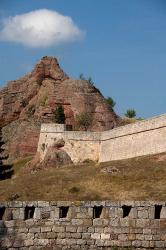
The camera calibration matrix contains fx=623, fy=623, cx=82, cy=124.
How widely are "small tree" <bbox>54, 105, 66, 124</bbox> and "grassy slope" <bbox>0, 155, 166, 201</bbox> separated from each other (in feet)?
76.6

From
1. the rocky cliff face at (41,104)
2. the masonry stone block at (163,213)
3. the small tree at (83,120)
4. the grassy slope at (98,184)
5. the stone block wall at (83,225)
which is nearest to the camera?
the masonry stone block at (163,213)

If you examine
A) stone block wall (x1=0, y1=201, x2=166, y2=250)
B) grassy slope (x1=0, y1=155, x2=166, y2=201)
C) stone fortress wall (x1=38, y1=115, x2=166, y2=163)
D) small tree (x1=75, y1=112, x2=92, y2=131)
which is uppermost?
Answer: small tree (x1=75, y1=112, x2=92, y2=131)

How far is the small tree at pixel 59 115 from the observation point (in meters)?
83.9

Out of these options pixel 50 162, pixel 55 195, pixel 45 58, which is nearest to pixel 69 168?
pixel 50 162

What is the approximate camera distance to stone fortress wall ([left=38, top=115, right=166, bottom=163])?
199 feet

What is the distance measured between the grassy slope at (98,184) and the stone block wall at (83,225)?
85.0ft

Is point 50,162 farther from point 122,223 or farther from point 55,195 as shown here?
point 122,223

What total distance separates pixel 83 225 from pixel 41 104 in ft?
236

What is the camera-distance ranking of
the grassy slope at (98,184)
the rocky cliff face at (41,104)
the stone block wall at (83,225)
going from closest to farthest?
the stone block wall at (83,225), the grassy slope at (98,184), the rocky cliff face at (41,104)

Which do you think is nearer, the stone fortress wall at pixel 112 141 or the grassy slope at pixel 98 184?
the grassy slope at pixel 98 184

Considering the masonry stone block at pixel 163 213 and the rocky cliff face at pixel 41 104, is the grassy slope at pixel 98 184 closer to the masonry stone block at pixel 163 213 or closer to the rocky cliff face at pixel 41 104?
the rocky cliff face at pixel 41 104

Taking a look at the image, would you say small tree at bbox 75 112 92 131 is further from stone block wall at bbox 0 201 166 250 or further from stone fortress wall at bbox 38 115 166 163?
stone block wall at bbox 0 201 166 250

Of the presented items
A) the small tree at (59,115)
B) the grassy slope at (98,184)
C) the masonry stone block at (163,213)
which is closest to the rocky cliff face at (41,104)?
the small tree at (59,115)

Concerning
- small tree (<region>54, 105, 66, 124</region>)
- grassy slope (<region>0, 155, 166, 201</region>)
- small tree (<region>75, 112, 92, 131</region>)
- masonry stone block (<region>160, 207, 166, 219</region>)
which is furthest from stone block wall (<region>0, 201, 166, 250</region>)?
small tree (<region>75, 112, 92, 131</region>)
